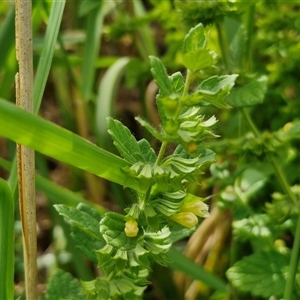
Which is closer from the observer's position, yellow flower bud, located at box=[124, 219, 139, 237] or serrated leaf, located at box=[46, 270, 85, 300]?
yellow flower bud, located at box=[124, 219, 139, 237]

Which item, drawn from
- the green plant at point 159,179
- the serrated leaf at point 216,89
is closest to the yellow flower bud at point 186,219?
the green plant at point 159,179

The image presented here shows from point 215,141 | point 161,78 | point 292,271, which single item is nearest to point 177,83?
point 161,78

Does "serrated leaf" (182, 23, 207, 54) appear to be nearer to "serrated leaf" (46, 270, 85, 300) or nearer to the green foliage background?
the green foliage background

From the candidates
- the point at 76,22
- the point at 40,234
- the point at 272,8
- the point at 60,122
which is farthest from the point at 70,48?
the point at 272,8

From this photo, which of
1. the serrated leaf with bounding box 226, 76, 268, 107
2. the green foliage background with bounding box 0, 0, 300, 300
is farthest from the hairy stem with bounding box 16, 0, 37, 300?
the serrated leaf with bounding box 226, 76, 268, 107

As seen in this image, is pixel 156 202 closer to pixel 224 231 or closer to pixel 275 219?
pixel 275 219
